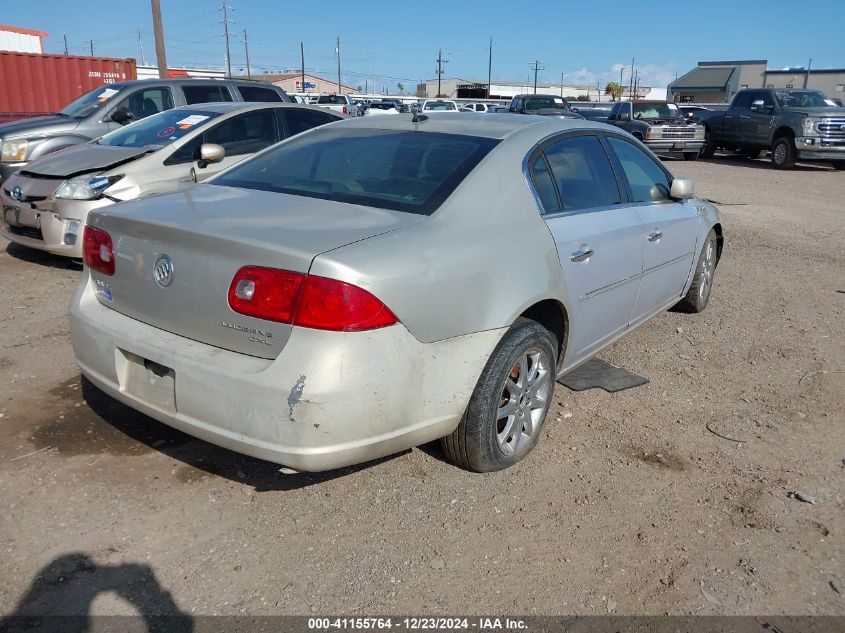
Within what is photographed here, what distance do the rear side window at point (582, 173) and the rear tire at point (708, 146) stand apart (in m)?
18.0

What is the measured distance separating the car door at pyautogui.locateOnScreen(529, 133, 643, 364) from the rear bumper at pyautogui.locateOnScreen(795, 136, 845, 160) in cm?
1568

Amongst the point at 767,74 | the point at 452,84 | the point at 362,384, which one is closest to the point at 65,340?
the point at 362,384

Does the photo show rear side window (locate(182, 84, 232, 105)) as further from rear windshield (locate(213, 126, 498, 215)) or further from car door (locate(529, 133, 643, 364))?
car door (locate(529, 133, 643, 364))

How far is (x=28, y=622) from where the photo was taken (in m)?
2.34

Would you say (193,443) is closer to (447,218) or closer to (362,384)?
(362,384)

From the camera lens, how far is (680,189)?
185 inches

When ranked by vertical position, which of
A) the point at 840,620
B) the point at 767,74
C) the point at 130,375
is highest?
the point at 767,74

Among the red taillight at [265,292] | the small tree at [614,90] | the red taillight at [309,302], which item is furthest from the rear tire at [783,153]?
the small tree at [614,90]

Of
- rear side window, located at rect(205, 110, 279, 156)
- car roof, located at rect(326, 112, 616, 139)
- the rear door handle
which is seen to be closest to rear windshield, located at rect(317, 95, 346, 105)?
rear side window, located at rect(205, 110, 279, 156)

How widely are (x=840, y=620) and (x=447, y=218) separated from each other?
6.66 ft

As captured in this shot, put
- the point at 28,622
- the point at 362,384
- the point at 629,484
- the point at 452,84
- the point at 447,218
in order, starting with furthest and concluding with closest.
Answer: the point at 452,84 < the point at 629,484 < the point at 447,218 < the point at 362,384 < the point at 28,622

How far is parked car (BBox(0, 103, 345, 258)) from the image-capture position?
251 inches

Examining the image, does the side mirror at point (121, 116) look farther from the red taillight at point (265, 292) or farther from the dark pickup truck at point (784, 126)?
the dark pickup truck at point (784, 126)

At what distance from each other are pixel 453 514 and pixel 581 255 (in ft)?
4.64
